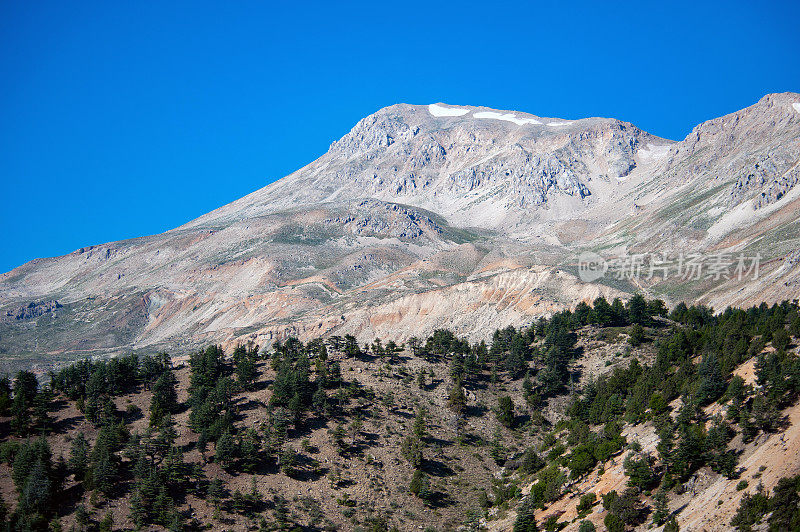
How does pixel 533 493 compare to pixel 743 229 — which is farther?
pixel 743 229

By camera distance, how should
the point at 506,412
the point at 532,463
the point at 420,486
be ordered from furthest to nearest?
1. the point at 506,412
2. the point at 532,463
3. the point at 420,486

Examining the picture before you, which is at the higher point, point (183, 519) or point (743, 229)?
point (743, 229)

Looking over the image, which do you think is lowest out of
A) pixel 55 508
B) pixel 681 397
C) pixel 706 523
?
pixel 706 523

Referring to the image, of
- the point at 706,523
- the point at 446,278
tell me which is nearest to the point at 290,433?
Answer: the point at 706,523

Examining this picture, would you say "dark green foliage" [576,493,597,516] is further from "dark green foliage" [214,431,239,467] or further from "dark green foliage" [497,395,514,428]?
"dark green foliage" [214,431,239,467]

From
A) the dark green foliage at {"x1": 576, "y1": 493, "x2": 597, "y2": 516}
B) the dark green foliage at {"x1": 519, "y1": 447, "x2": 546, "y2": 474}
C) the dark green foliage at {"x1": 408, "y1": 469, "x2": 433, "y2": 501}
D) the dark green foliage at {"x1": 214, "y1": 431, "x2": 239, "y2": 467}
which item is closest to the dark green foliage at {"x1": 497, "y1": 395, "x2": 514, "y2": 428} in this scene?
the dark green foliage at {"x1": 519, "y1": 447, "x2": 546, "y2": 474}

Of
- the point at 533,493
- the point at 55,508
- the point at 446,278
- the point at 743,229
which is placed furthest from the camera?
the point at 446,278

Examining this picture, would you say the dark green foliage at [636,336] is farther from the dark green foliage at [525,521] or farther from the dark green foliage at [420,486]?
the dark green foliage at [525,521]

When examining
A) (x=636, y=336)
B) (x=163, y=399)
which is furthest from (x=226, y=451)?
(x=636, y=336)

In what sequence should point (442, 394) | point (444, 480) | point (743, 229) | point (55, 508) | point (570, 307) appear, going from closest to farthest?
1. point (55, 508)
2. point (444, 480)
3. point (442, 394)
4. point (570, 307)
5. point (743, 229)

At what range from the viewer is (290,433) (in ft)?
218

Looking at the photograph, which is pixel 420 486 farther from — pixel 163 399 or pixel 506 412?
pixel 163 399

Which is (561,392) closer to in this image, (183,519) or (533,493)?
(533,493)

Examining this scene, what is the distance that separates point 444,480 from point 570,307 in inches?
3137
